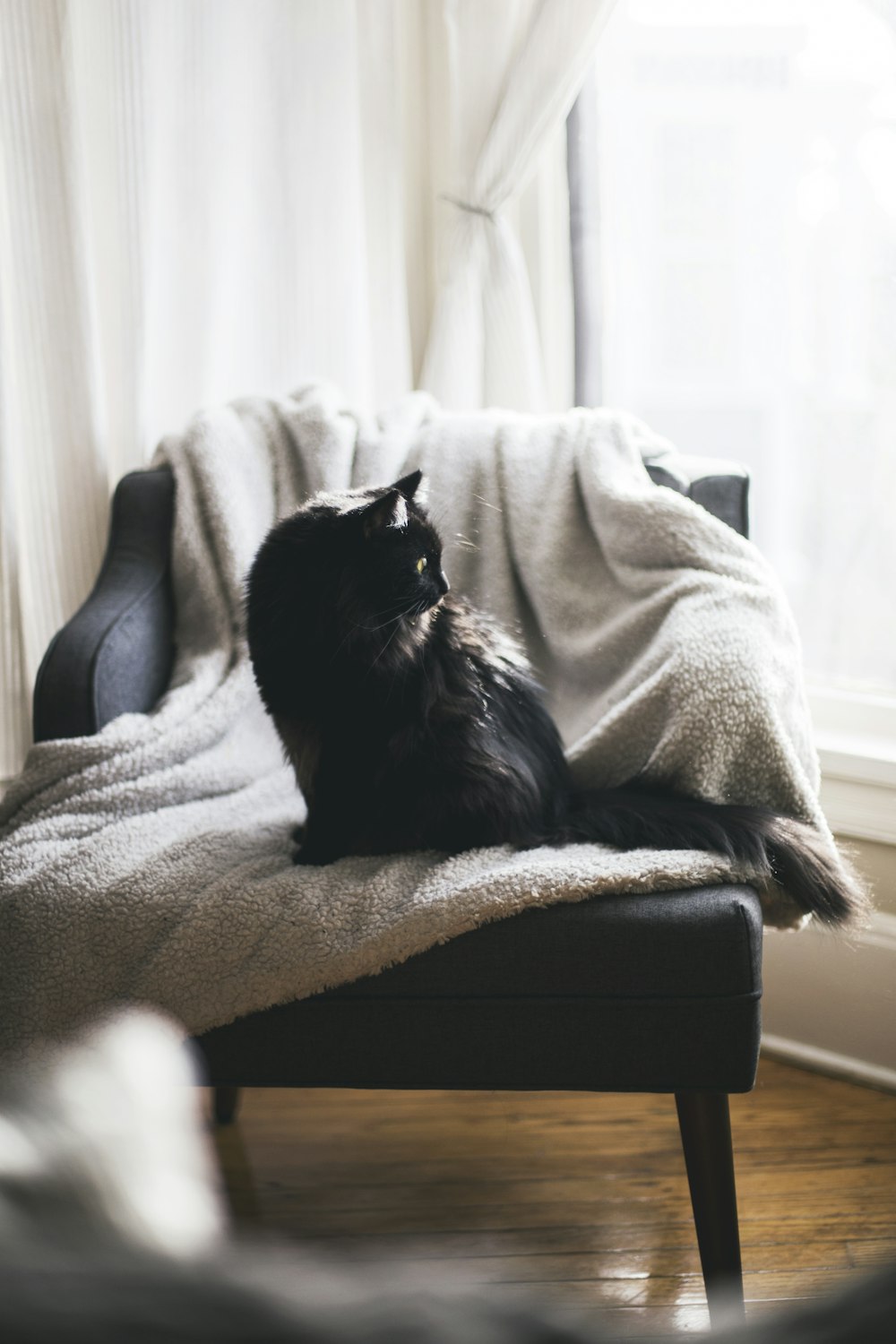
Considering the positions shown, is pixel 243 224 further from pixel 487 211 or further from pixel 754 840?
pixel 754 840

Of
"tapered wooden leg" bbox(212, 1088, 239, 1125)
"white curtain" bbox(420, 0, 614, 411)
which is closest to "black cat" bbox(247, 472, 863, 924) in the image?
"tapered wooden leg" bbox(212, 1088, 239, 1125)

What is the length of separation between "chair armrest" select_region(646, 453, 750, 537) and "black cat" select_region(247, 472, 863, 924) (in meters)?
0.53

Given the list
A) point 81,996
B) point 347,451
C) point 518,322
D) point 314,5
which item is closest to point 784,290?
point 518,322

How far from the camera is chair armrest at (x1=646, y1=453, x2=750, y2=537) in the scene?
169cm

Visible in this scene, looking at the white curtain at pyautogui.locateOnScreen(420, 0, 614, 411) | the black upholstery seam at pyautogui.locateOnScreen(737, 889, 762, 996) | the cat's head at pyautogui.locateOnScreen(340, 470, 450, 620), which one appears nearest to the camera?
the black upholstery seam at pyautogui.locateOnScreen(737, 889, 762, 996)

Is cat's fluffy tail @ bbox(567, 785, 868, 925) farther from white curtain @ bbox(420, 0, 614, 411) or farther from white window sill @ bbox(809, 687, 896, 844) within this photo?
white curtain @ bbox(420, 0, 614, 411)

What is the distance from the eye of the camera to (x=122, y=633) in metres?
1.58

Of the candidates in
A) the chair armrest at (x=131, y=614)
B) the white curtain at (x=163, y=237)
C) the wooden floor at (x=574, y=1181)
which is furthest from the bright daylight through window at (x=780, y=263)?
the wooden floor at (x=574, y=1181)

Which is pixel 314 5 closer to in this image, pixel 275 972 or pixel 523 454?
pixel 523 454

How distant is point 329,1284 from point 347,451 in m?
1.73

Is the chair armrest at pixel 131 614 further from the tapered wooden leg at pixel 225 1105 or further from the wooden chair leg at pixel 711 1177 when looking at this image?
the wooden chair leg at pixel 711 1177

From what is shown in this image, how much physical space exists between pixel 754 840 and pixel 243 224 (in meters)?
1.56

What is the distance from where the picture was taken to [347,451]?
5.94 feet

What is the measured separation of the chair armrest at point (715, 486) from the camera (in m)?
1.69
